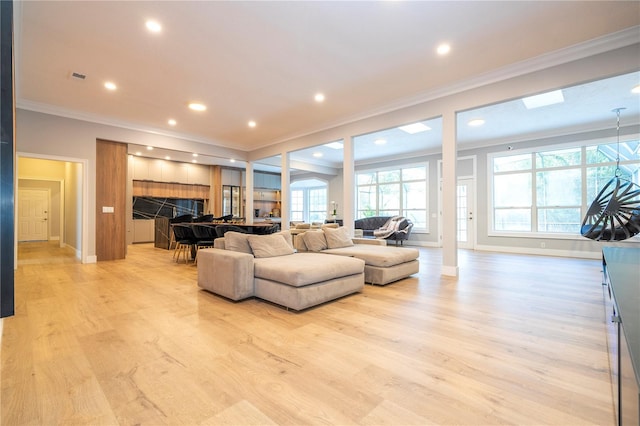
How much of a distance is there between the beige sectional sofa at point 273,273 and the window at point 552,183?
19.9ft

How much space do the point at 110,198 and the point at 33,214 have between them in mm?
6307

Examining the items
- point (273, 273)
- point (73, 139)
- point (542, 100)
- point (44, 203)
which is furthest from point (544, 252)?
point (44, 203)

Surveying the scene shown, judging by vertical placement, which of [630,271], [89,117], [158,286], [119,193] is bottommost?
[158,286]

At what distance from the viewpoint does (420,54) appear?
3.72 m

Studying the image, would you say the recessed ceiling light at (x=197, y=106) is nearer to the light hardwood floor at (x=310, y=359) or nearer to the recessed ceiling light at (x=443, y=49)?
the light hardwood floor at (x=310, y=359)

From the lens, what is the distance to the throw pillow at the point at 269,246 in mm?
3639

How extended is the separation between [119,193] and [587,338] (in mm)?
7781

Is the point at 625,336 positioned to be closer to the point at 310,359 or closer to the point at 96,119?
the point at 310,359

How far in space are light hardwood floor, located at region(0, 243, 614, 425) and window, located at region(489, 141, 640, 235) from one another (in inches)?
166

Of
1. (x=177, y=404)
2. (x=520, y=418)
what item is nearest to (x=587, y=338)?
(x=520, y=418)

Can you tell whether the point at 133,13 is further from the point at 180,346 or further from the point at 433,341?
the point at 433,341

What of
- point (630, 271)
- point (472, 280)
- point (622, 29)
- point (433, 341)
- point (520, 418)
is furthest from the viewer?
point (472, 280)

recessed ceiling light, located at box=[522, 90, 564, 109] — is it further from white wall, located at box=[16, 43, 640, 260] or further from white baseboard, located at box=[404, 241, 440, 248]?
white baseboard, located at box=[404, 241, 440, 248]

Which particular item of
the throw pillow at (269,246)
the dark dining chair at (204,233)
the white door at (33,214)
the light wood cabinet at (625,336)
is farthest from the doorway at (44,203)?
the light wood cabinet at (625,336)
